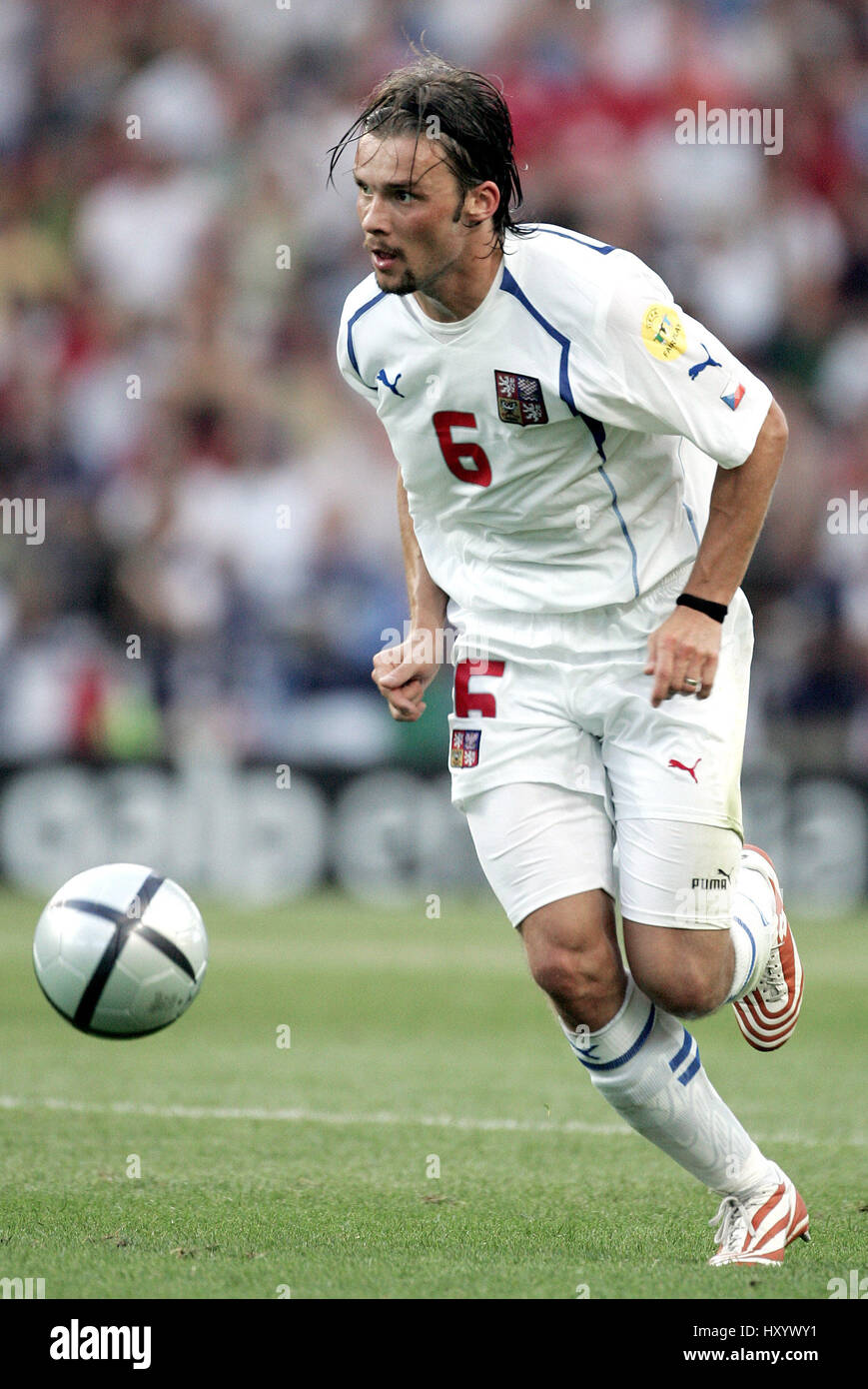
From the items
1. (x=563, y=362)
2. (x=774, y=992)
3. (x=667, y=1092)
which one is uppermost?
(x=563, y=362)

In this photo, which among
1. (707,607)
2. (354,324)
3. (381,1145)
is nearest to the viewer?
(707,607)

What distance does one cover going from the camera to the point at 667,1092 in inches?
165

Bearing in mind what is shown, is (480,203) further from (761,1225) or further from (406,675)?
(761,1225)

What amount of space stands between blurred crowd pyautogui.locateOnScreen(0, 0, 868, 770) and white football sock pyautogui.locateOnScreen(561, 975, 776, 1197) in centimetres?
775

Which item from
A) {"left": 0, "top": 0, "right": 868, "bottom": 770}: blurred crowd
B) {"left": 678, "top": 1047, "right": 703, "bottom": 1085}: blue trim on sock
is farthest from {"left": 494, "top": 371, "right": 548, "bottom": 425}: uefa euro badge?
{"left": 0, "top": 0, "right": 868, "bottom": 770}: blurred crowd

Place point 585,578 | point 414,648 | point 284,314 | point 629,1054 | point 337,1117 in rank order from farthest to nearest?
point 284,314
point 337,1117
point 414,648
point 585,578
point 629,1054

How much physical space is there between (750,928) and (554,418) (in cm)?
132

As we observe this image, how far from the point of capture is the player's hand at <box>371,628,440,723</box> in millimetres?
4473

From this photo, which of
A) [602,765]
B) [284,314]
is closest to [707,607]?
[602,765]

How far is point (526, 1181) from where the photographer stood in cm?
518

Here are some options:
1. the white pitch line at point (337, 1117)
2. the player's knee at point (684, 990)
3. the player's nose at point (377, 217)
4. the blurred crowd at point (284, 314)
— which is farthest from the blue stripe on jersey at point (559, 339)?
the blurred crowd at point (284, 314)

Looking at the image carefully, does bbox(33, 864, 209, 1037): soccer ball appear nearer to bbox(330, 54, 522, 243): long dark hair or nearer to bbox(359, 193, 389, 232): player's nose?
bbox(359, 193, 389, 232): player's nose
